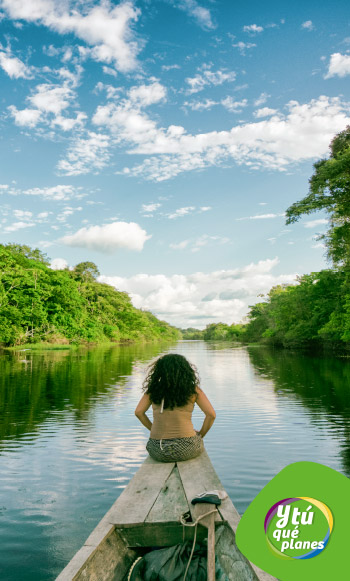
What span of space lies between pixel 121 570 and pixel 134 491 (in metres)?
0.84

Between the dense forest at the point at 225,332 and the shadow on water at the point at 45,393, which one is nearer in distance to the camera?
the shadow on water at the point at 45,393

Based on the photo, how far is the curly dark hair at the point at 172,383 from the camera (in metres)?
4.71

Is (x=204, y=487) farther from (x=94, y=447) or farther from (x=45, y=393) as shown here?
(x=45, y=393)

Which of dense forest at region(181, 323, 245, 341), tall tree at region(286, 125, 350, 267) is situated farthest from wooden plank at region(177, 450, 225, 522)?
dense forest at region(181, 323, 245, 341)

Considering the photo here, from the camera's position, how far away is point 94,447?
813 centimetres

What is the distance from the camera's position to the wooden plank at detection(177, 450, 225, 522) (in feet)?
10.7

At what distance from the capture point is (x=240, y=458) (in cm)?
738

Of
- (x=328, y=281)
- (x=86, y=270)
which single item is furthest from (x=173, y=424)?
(x=86, y=270)

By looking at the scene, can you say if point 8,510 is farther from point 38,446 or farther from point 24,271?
point 24,271

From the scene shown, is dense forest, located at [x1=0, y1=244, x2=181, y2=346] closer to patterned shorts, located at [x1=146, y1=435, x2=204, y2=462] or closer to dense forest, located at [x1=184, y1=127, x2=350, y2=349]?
dense forest, located at [x1=184, y1=127, x2=350, y2=349]

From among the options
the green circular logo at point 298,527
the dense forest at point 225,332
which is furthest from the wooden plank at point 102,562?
the dense forest at point 225,332

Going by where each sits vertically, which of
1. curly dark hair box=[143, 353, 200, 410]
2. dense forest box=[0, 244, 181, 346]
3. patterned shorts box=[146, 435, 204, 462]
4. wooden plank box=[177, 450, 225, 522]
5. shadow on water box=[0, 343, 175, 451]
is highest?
dense forest box=[0, 244, 181, 346]

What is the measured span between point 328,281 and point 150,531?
4154 centimetres

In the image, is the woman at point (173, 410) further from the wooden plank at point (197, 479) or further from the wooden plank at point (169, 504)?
the wooden plank at point (169, 504)
